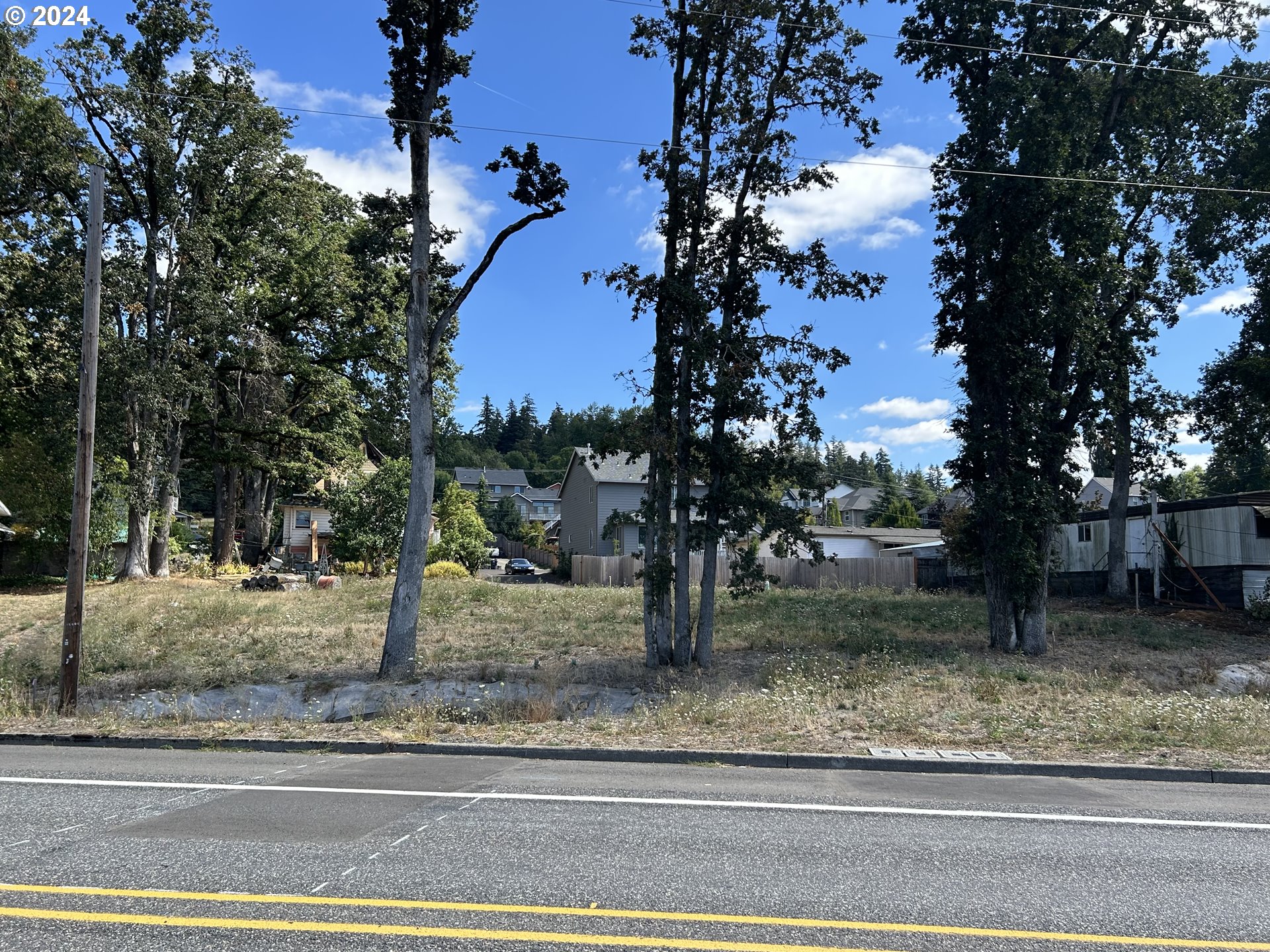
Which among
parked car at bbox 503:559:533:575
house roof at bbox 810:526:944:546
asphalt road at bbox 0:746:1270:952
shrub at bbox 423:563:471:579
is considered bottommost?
parked car at bbox 503:559:533:575

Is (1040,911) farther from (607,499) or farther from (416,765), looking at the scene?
(607,499)

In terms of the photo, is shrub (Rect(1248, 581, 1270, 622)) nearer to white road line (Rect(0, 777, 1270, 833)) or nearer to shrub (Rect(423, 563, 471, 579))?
A: white road line (Rect(0, 777, 1270, 833))

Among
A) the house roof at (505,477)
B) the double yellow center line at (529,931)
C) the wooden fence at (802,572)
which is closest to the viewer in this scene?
the double yellow center line at (529,931)

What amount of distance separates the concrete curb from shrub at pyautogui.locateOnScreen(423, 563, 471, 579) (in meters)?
25.0

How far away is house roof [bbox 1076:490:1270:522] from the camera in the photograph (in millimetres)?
24219

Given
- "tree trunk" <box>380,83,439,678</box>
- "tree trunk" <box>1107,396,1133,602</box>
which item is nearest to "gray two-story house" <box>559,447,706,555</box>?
"tree trunk" <box>1107,396,1133,602</box>

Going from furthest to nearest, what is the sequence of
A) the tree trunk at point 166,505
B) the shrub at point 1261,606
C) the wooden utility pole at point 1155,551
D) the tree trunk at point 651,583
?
1. the tree trunk at point 166,505
2. the wooden utility pole at point 1155,551
3. the shrub at point 1261,606
4. the tree trunk at point 651,583

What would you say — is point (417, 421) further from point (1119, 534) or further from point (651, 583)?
point (1119, 534)

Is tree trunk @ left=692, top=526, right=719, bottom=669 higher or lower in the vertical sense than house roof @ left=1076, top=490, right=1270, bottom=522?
lower

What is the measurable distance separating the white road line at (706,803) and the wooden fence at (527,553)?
131 ft

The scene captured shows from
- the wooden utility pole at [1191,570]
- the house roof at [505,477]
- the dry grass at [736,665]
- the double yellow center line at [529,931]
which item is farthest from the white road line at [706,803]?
the house roof at [505,477]

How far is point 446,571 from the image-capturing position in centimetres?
3697

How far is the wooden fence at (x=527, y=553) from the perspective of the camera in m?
57.7

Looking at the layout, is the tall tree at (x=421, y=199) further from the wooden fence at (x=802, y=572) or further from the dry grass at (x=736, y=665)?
the wooden fence at (x=802, y=572)
